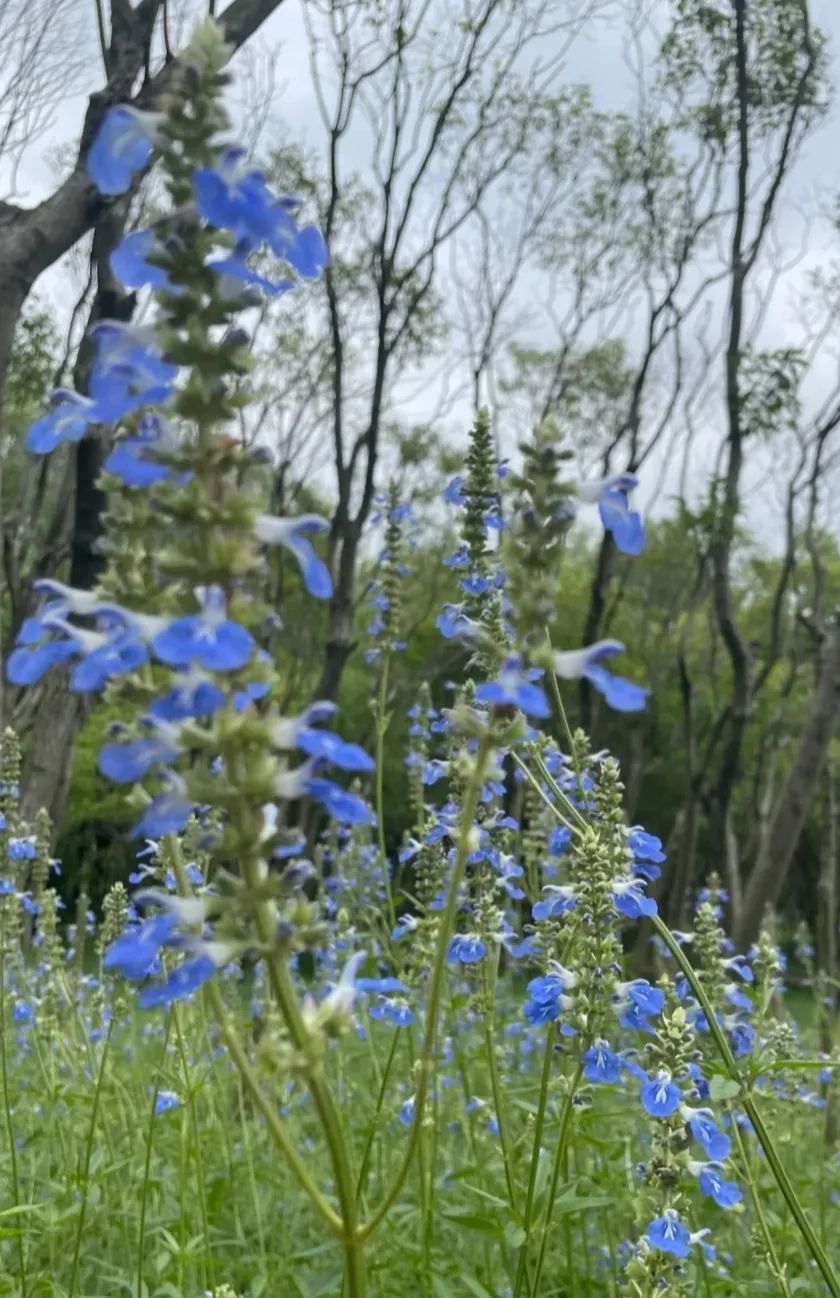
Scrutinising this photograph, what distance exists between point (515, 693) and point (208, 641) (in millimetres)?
472

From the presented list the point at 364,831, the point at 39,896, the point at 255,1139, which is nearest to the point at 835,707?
the point at 364,831

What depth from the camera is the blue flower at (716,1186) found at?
3.52m

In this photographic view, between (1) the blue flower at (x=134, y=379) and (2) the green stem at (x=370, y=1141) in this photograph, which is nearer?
(1) the blue flower at (x=134, y=379)

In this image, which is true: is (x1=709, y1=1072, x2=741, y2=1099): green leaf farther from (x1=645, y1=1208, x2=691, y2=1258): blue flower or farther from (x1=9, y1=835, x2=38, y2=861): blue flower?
(x1=9, y1=835, x2=38, y2=861): blue flower

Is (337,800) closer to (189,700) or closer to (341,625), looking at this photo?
(189,700)

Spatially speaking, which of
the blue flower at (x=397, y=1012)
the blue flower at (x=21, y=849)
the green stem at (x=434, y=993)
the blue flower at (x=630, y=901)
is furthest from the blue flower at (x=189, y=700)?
the blue flower at (x=21, y=849)

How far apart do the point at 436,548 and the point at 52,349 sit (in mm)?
13103

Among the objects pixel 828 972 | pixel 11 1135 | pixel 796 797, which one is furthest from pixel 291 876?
pixel 828 972

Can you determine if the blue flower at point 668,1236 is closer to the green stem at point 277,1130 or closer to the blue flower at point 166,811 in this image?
the green stem at point 277,1130

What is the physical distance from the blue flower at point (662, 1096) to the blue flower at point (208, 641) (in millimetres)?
2018

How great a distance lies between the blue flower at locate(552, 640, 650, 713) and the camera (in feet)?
5.62

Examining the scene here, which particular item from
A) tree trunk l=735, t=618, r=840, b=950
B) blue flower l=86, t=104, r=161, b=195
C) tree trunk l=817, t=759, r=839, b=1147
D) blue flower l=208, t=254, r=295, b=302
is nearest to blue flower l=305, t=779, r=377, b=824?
blue flower l=208, t=254, r=295, b=302

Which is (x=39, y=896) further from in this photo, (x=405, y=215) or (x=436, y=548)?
(x=436, y=548)

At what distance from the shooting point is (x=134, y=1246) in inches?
205
